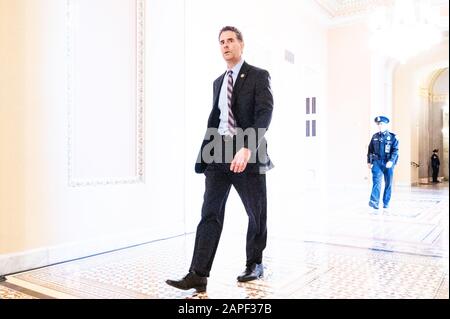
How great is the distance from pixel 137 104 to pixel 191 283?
2001 millimetres

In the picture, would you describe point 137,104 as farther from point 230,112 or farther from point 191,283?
point 191,283

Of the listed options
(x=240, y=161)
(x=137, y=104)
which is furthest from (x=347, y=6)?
(x=240, y=161)

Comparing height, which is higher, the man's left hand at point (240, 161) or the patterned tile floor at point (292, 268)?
the man's left hand at point (240, 161)

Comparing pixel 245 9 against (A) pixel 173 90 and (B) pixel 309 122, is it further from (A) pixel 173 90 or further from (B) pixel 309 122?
(B) pixel 309 122

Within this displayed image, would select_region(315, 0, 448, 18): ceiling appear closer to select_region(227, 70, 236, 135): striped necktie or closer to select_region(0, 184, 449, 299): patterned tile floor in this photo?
select_region(0, 184, 449, 299): patterned tile floor

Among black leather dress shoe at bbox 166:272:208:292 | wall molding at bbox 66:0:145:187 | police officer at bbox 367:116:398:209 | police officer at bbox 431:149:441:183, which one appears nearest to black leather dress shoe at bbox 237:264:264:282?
black leather dress shoe at bbox 166:272:208:292

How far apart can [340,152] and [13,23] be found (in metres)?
8.55

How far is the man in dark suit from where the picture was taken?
8.07 ft

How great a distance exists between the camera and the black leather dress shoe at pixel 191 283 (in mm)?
2398

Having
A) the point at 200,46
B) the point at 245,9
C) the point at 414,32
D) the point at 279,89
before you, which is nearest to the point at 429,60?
the point at 414,32

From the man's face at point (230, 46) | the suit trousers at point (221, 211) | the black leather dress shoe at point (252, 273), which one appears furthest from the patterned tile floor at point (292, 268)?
the man's face at point (230, 46)

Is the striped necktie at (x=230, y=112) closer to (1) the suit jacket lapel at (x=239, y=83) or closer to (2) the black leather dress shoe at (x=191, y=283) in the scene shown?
(1) the suit jacket lapel at (x=239, y=83)
